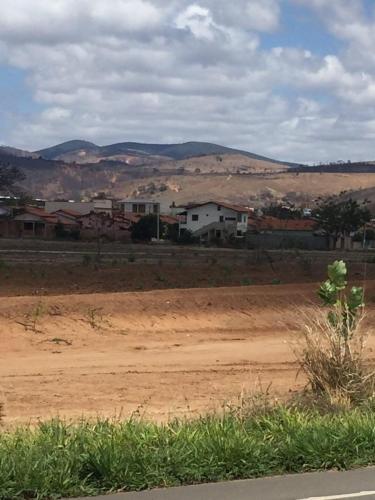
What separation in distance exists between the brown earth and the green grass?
2.82 meters

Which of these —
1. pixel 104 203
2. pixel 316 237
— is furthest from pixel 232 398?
pixel 104 203

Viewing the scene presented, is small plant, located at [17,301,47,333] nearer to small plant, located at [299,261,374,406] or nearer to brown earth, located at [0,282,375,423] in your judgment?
brown earth, located at [0,282,375,423]

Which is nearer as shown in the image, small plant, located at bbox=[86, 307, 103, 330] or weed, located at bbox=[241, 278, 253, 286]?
small plant, located at bbox=[86, 307, 103, 330]

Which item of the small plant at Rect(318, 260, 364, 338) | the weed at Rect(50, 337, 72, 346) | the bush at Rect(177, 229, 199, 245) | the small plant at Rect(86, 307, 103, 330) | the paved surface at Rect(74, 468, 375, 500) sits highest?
the small plant at Rect(318, 260, 364, 338)

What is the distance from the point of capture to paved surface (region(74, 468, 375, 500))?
230 inches

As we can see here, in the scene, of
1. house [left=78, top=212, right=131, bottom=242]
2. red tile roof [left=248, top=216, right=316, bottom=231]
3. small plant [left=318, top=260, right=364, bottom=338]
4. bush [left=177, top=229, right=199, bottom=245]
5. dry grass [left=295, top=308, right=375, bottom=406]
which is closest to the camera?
dry grass [left=295, top=308, right=375, bottom=406]

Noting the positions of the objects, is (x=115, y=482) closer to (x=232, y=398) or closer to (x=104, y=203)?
(x=232, y=398)

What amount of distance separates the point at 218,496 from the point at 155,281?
938 inches

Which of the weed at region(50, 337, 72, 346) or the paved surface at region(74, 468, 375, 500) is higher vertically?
the paved surface at region(74, 468, 375, 500)

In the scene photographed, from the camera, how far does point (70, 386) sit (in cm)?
1218

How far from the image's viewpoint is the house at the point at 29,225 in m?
94.1

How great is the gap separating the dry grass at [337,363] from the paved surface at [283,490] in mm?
2947

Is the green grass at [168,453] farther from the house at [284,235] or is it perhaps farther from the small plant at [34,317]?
the house at [284,235]

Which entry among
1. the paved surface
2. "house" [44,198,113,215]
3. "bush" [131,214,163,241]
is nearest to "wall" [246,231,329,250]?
"bush" [131,214,163,241]
